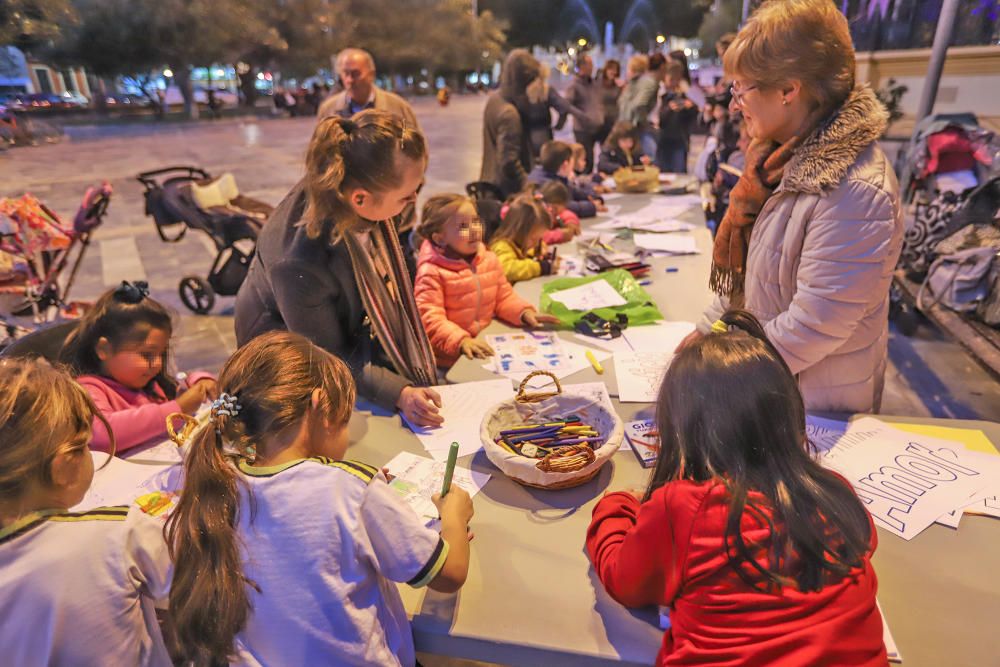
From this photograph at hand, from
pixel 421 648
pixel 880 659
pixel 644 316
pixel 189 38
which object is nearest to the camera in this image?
pixel 880 659

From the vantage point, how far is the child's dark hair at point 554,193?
3.52m

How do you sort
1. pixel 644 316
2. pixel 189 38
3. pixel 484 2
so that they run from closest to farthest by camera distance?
pixel 644 316, pixel 189 38, pixel 484 2

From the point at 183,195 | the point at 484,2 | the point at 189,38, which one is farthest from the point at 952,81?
the point at 484,2

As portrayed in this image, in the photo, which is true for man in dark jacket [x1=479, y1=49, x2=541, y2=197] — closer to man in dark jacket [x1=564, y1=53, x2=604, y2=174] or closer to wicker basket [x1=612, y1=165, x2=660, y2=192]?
wicker basket [x1=612, y1=165, x2=660, y2=192]

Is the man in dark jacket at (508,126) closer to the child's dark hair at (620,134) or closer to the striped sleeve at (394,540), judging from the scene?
the child's dark hair at (620,134)

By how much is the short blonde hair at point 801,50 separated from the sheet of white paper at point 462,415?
1011 millimetres

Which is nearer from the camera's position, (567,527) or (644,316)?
(567,527)

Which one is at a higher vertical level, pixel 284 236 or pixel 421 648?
pixel 284 236

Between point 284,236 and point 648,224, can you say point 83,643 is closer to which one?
point 284,236

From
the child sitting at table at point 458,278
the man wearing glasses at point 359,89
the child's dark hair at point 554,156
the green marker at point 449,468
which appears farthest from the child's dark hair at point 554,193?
the green marker at point 449,468

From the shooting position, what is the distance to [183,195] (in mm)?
4031

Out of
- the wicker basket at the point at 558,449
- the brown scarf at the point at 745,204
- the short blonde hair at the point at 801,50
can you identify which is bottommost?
the wicker basket at the point at 558,449

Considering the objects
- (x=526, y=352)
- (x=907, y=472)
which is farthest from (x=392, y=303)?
(x=907, y=472)

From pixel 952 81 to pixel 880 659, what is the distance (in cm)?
623
